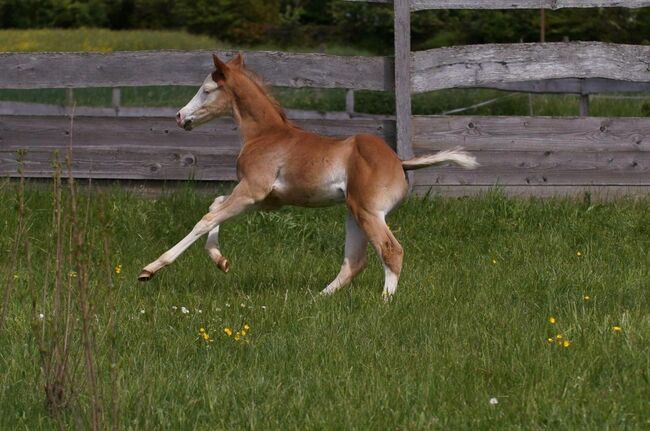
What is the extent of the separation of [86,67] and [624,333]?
5951 millimetres

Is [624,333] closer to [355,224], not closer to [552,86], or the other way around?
[355,224]

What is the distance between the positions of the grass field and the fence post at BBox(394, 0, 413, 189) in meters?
7.88

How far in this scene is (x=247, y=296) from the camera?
24.5 feet

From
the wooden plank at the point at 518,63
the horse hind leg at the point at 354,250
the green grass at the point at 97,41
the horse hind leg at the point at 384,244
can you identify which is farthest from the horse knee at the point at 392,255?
the green grass at the point at 97,41

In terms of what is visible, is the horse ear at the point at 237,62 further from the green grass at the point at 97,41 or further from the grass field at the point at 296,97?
the green grass at the point at 97,41

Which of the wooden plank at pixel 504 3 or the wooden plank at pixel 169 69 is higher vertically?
the wooden plank at pixel 504 3

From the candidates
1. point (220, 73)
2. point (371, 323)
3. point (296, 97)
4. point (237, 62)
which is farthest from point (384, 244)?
point (296, 97)

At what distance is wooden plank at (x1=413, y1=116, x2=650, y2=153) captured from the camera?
35.6 ft

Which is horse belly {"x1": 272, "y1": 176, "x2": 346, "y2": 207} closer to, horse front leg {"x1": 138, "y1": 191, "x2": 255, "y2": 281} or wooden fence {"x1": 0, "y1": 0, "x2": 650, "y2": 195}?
→ horse front leg {"x1": 138, "y1": 191, "x2": 255, "y2": 281}

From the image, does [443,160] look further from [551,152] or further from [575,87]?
[575,87]

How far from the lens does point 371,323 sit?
663cm

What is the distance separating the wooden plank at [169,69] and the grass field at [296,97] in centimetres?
809

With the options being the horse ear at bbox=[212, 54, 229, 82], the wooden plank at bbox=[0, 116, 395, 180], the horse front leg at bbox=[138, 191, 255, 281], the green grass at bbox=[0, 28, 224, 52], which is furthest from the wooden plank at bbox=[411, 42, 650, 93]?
the green grass at bbox=[0, 28, 224, 52]

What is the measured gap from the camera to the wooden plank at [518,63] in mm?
10711
